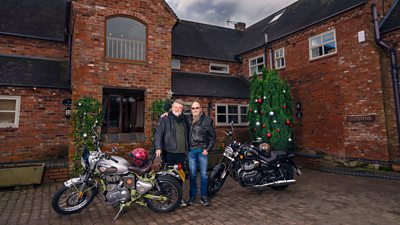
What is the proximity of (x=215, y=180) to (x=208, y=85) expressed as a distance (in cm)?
764

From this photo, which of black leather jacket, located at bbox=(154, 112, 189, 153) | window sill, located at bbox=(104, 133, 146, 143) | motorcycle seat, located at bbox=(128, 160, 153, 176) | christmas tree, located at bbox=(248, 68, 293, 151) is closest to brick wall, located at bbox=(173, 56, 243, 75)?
christmas tree, located at bbox=(248, 68, 293, 151)

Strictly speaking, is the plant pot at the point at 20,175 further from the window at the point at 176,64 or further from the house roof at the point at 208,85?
the window at the point at 176,64

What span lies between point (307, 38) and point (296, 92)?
2612mm

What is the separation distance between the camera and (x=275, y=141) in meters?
8.82

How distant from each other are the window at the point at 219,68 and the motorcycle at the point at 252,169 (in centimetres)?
910

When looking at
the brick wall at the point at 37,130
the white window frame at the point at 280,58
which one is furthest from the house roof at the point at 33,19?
the white window frame at the point at 280,58

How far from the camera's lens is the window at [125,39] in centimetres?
805

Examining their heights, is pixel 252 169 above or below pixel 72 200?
above

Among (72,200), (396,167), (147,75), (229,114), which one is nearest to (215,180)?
(72,200)

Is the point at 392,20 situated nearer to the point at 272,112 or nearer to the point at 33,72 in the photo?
the point at 272,112

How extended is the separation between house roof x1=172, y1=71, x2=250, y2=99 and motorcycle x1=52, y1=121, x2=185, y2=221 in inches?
251

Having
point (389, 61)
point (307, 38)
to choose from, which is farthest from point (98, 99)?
point (389, 61)

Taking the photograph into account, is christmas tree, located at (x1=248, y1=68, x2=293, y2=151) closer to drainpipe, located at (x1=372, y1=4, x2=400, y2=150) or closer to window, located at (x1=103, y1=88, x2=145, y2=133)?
→ drainpipe, located at (x1=372, y1=4, x2=400, y2=150)

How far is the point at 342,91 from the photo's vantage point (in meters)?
9.14
